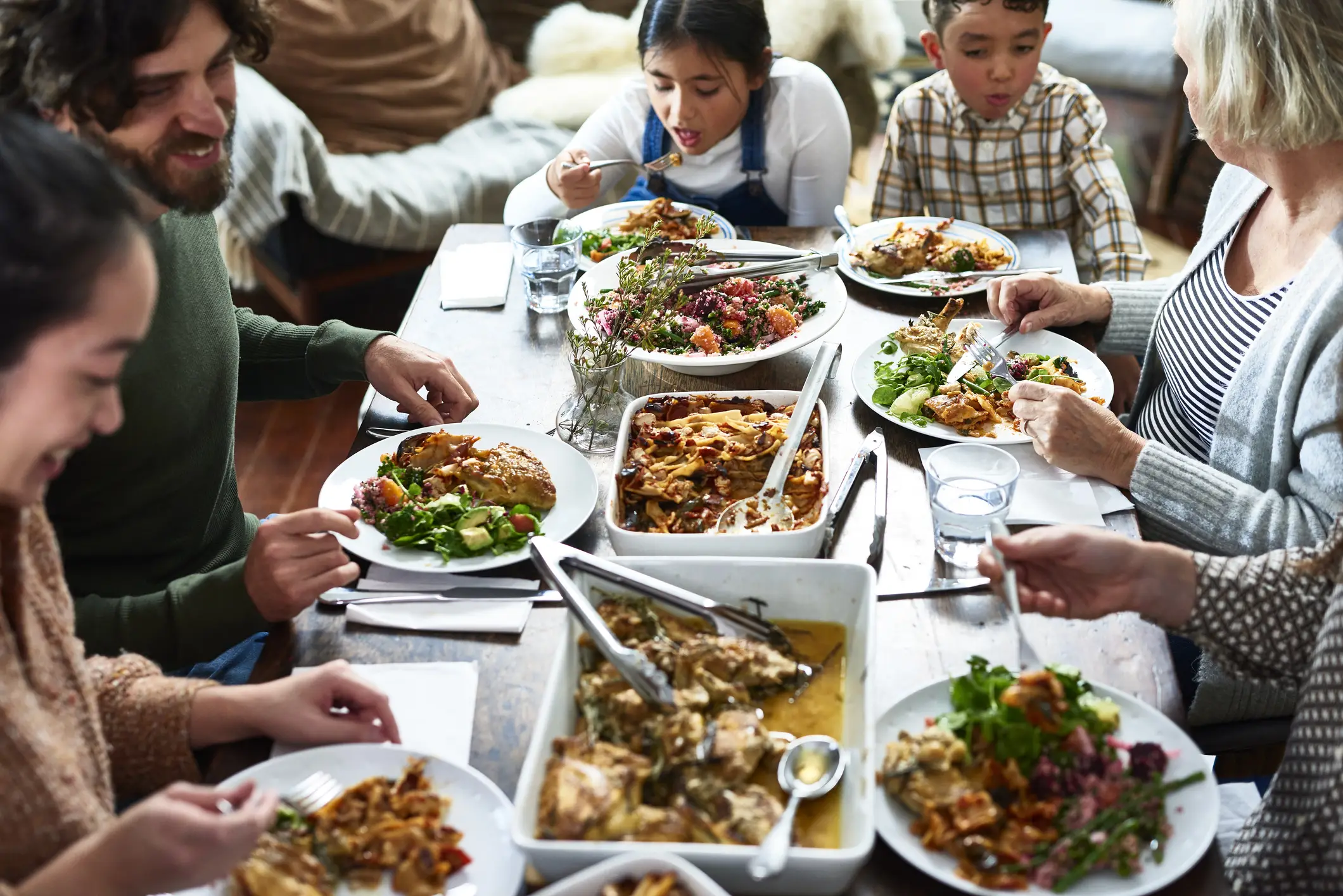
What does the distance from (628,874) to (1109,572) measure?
0.72 m

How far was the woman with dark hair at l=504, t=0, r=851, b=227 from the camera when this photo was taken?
2.85m

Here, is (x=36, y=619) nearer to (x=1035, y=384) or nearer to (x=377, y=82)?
(x=1035, y=384)

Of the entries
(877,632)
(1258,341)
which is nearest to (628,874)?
(877,632)

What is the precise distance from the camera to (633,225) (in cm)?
269

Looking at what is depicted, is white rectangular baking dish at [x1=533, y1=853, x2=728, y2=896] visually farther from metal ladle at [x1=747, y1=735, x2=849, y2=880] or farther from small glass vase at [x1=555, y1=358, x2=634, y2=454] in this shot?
small glass vase at [x1=555, y1=358, x2=634, y2=454]

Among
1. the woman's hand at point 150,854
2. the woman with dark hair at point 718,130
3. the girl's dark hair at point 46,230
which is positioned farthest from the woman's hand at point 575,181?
the woman's hand at point 150,854

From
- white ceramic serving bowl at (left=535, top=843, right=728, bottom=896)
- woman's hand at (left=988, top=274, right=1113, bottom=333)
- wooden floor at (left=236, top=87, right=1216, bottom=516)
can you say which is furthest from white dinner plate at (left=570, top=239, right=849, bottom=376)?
wooden floor at (left=236, top=87, right=1216, bottom=516)

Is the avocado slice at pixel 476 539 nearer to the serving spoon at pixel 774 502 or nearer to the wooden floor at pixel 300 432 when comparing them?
the serving spoon at pixel 774 502

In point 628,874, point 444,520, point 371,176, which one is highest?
point 628,874

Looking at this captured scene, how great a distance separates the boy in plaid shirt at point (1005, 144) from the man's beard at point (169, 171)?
6.81ft

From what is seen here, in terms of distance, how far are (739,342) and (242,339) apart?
937 millimetres

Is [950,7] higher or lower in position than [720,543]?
higher

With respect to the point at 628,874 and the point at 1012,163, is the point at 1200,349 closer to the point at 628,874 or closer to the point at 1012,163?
the point at 1012,163

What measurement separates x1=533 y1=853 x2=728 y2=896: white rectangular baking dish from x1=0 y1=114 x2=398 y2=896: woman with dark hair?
286mm
